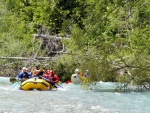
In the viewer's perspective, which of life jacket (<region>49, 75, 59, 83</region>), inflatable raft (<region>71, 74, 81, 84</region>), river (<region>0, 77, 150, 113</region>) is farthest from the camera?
inflatable raft (<region>71, 74, 81, 84</region>)

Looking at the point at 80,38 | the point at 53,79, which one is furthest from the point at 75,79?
the point at 80,38

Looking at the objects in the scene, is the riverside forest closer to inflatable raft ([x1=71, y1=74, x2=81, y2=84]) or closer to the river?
inflatable raft ([x1=71, y1=74, x2=81, y2=84])

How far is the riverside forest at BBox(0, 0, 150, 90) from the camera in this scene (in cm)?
570

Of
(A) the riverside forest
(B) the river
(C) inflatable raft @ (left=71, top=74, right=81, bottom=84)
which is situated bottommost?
(B) the river

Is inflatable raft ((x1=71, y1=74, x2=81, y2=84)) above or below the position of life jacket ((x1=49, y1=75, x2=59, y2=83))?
below

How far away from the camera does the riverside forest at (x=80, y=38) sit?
570cm

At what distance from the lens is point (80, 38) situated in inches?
237

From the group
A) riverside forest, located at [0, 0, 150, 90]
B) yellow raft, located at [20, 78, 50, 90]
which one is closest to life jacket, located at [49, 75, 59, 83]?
yellow raft, located at [20, 78, 50, 90]

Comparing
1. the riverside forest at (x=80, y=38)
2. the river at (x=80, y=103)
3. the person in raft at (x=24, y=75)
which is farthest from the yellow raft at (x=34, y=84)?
the riverside forest at (x=80, y=38)

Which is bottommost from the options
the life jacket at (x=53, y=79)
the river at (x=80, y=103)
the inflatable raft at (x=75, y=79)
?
the river at (x=80, y=103)

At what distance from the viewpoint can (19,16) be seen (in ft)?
113

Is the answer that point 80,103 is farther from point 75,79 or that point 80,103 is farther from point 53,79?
point 75,79

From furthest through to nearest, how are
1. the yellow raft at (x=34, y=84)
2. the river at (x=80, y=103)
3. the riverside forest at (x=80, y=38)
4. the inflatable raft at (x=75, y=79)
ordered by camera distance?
the inflatable raft at (x=75, y=79) → the yellow raft at (x=34, y=84) → the river at (x=80, y=103) → the riverside forest at (x=80, y=38)

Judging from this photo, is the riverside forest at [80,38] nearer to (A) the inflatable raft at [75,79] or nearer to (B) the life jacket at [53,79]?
(A) the inflatable raft at [75,79]
